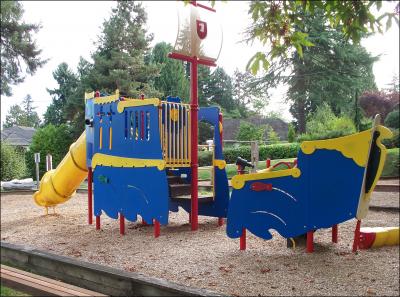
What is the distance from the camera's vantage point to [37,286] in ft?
8.66

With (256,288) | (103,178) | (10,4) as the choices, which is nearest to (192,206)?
(103,178)

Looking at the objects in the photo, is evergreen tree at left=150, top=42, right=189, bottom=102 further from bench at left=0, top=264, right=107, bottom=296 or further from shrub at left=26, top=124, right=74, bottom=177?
bench at left=0, top=264, right=107, bottom=296

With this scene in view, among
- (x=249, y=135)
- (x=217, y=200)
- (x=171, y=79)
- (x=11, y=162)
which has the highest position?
(x=171, y=79)

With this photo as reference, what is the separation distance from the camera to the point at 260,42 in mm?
2189

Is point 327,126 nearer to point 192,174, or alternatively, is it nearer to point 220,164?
point 220,164

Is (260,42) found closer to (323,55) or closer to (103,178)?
(103,178)

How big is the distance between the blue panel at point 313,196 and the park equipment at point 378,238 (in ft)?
1.54

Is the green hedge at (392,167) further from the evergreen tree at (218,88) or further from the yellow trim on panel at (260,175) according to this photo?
the yellow trim on panel at (260,175)

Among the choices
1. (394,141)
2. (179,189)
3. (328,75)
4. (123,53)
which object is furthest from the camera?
(328,75)

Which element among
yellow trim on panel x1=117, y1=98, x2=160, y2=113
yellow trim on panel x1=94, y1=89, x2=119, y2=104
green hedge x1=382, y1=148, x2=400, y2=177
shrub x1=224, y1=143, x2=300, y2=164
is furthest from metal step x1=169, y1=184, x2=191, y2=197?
green hedge x1=382, y1=148, x2=400, y2=177

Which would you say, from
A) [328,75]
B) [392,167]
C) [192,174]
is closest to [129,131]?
[192,174]

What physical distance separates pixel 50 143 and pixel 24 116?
1.96 ft

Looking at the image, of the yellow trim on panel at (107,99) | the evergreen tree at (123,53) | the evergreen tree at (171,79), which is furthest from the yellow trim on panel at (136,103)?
the evergreen tree at (123,53)

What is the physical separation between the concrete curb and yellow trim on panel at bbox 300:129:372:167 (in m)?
1.57
